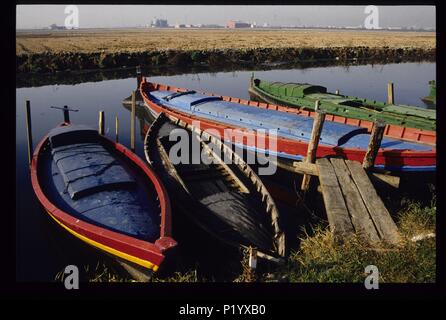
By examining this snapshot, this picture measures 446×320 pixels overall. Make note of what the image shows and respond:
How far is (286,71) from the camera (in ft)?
142

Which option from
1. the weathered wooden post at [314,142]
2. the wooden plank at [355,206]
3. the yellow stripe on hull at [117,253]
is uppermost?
the weathered wooden post at [314,142]

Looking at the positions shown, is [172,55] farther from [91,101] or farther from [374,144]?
[374,144]

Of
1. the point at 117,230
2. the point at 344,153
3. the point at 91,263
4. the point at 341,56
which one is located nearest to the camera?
the point at 117,230

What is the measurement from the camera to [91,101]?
28.0 meters

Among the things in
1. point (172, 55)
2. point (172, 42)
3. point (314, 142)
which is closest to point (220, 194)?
point (314, 142)

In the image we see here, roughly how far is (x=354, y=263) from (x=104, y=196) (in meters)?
6.57

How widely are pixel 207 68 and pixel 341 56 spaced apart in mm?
20718

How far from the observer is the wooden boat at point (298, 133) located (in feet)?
39.8

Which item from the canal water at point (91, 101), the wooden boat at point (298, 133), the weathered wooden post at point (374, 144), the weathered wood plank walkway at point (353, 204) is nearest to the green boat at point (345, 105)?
the wooden boat at point (298, 133)

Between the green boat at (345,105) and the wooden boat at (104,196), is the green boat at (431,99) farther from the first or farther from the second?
the wooden boat at (104,196)

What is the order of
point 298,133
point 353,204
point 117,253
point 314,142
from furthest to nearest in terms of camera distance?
point 298,133 → point 314,142 → point 353,204 → point 117,253
